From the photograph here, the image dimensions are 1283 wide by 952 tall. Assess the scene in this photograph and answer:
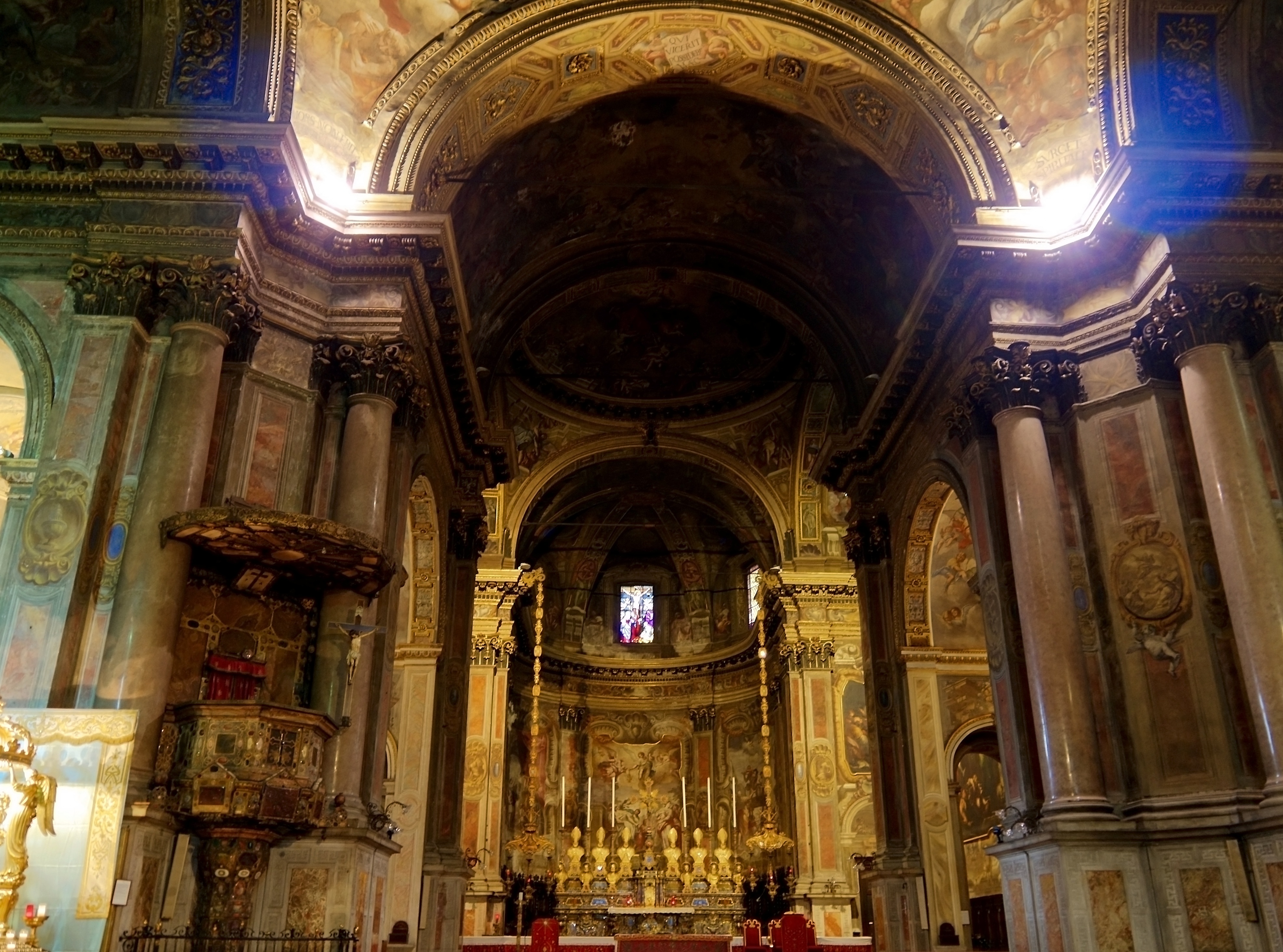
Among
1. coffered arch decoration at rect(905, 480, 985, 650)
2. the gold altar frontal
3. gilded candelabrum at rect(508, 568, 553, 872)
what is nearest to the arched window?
gilded candelabrum at rect(508, 568, 553, 872)

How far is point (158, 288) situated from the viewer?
10.8 metres

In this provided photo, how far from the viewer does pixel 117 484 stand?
10125mm

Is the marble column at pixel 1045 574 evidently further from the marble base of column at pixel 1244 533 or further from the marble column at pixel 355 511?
the marble column at pixel 355 511

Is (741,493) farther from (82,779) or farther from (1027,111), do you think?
(82,779)

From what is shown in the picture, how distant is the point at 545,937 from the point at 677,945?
3386 millimetres

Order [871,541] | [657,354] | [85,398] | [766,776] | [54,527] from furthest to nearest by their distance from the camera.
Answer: [657,354], [766,776], [871,541], [85,398], [54,527]

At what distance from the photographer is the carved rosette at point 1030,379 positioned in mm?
12539

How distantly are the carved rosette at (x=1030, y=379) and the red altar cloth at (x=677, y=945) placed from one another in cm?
1023

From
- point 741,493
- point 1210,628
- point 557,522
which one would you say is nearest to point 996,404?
point 1210,628

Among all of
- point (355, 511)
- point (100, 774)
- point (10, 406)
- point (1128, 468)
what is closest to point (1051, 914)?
point (1128, 468)

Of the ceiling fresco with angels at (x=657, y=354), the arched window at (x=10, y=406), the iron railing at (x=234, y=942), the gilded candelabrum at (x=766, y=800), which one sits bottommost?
the iron railing at (x=234, y=942)

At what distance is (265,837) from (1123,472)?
9680mm

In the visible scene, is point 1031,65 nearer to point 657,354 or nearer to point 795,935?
point 795,935

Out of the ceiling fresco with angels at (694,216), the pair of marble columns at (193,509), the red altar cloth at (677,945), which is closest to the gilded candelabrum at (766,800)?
the red altar cloth at (677,945)
